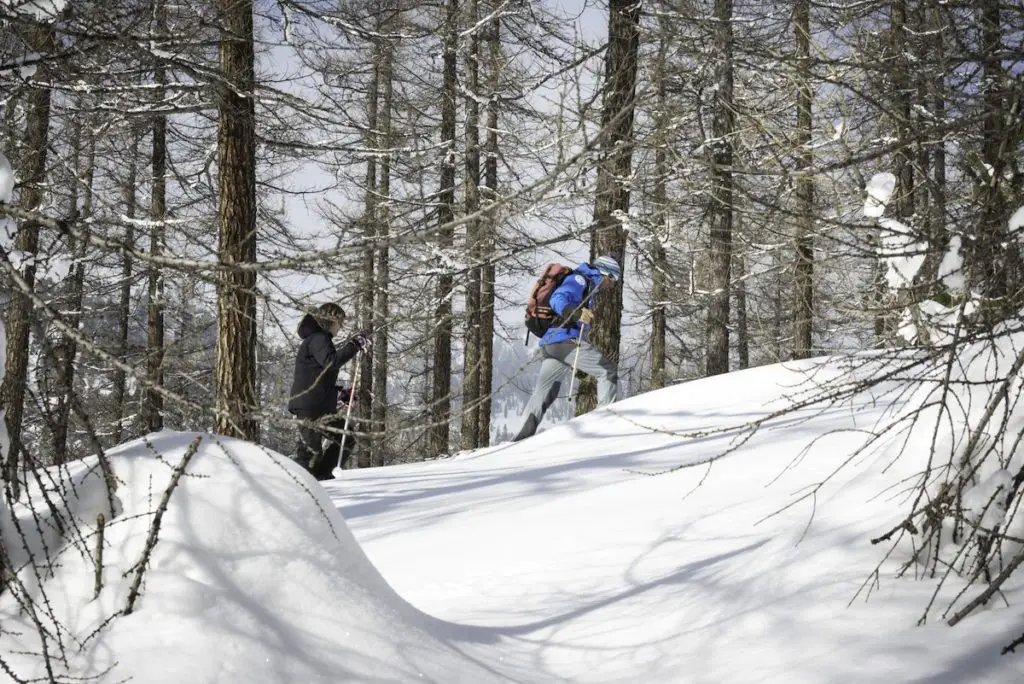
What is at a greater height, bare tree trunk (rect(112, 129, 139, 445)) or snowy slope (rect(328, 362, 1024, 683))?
bare tree trunk (rect(112, 129, 139, 445))

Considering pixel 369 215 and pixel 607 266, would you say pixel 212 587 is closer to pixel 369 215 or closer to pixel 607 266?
pixel 607 266

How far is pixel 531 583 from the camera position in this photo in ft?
12.7

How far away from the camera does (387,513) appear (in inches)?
214

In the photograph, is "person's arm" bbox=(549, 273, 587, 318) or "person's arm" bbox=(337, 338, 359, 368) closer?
"person's arm" bbox=(337, 338, 359, 368)

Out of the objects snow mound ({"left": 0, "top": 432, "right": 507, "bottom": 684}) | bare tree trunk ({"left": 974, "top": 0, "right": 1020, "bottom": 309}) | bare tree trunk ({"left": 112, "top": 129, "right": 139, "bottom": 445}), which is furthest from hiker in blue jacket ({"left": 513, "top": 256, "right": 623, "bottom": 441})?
snow mound ({"left": 0, "top": 432, "right": 507, "bottom": 684})

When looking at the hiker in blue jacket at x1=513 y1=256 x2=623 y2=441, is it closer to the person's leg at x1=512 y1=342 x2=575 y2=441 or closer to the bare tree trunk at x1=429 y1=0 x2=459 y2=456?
the person's leg at x1=512 y1=342 x2=575 y2=441

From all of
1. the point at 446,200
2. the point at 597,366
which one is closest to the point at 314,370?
the point at 597,366

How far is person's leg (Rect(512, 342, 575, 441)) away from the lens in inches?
312

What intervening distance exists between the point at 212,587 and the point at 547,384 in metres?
6.12

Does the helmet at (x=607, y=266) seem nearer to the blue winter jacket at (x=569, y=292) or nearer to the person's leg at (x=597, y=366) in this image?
the blue winter jacket at (x=569, y=292)

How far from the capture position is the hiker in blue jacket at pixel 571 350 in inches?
298

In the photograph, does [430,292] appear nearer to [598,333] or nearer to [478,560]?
[598,333]

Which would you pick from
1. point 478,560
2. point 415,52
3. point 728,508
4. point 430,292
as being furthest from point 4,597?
point 415,52

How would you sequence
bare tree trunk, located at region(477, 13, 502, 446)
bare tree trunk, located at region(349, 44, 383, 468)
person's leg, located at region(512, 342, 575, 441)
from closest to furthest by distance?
bare tree trunk, located at region(349, 44, 383, 468) → person's leg, located at region(512, 342, 575, 441) → bare tree trunk, located at region(477, 13, 502, 446)
